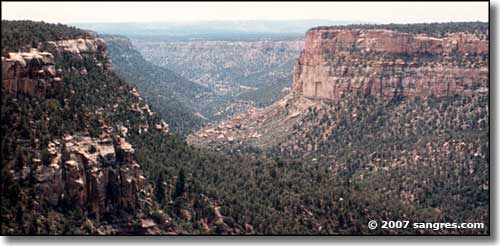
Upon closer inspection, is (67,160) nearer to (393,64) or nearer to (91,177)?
(91,177)

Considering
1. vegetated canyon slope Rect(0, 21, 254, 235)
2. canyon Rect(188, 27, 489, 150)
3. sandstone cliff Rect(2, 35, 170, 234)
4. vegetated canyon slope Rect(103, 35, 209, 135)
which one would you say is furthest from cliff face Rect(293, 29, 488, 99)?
sandstone cliff Rect(2, 35, 170, 234)

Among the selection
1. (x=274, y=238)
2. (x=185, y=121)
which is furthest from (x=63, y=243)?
(x=185, y=121)

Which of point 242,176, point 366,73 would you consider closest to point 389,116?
point 366,73

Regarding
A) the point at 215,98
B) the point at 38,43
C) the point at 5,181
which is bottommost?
the point at 215,98

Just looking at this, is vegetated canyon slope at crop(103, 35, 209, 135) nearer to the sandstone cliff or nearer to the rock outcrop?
the sandstone cliff

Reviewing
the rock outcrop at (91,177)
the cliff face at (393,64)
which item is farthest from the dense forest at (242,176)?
the cliff face at (393,64)

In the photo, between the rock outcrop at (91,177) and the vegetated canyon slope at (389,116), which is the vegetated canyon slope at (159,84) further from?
the rock outcrop at (91,177)

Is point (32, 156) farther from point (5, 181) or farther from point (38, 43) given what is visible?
point (38, 43)
